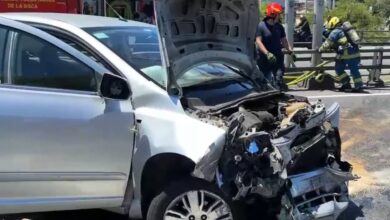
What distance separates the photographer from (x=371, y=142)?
725 cm

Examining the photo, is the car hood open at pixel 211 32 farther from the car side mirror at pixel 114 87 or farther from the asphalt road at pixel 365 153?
the asphalt road at pixel 365 153

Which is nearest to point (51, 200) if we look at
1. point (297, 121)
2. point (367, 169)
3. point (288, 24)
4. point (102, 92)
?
point (102, 92)

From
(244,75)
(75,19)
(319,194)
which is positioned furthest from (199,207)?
A: (75,19)

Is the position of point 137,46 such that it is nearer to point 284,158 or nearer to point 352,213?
point 284,158

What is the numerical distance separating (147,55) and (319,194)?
5.35ft

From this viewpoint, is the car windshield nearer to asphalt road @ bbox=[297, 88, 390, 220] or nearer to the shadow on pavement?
the shadow on pavement

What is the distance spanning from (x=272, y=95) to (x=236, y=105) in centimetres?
46

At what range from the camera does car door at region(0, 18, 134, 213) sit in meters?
3.73

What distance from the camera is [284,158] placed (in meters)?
3.87

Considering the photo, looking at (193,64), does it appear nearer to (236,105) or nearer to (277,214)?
(236,105)

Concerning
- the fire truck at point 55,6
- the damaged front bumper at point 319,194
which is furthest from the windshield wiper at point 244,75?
the fire truck at point 55,6

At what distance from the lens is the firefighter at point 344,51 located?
11.2m

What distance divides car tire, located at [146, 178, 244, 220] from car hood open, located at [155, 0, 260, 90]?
102 cm

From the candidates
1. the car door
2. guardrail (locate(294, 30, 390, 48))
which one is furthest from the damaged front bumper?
guardrail (locate(294, 30, 390, 48))
